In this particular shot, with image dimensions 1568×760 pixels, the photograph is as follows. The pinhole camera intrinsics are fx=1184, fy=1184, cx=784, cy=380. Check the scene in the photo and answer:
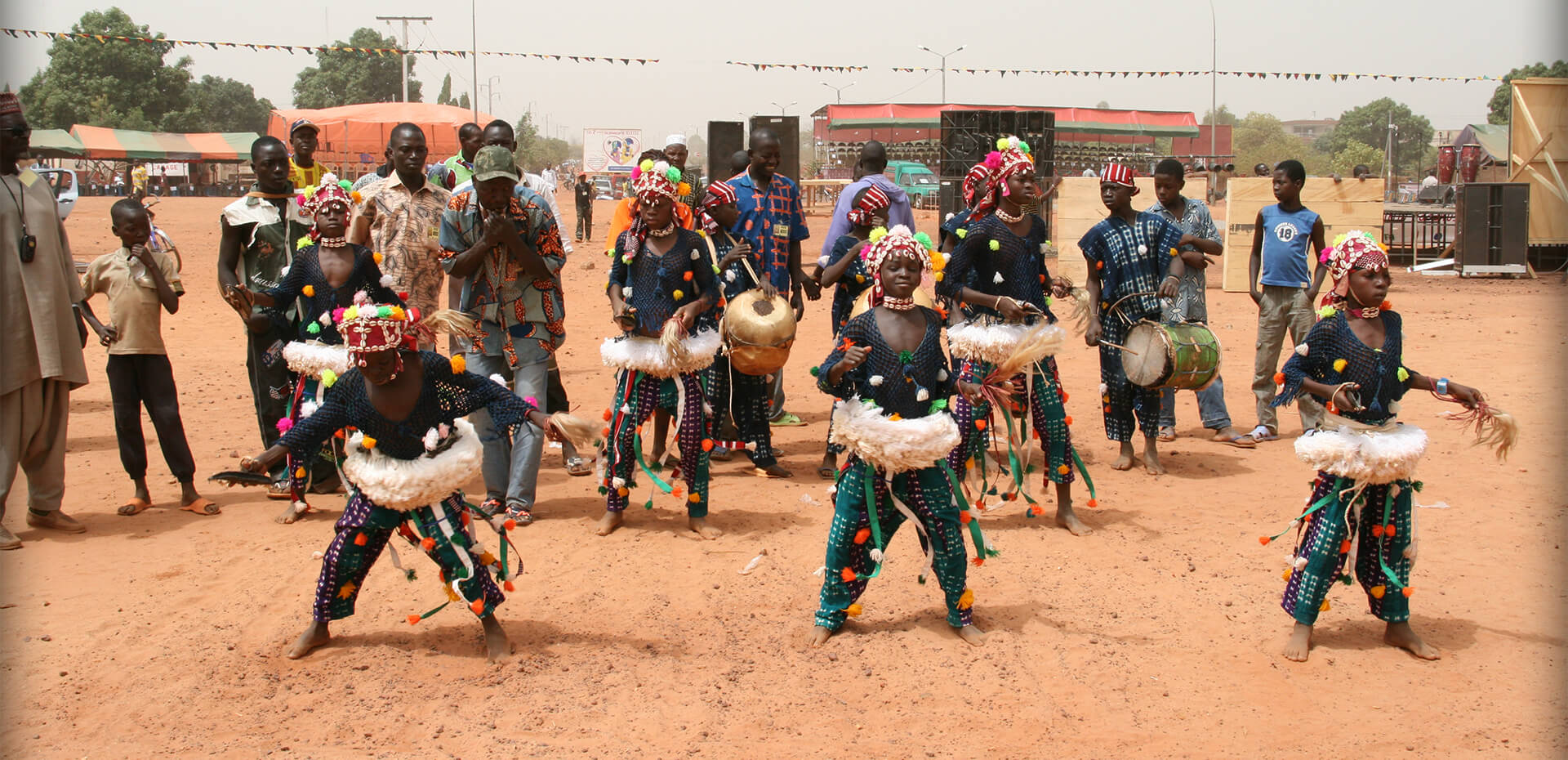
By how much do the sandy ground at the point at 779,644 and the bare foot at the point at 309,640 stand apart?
5 centimetres

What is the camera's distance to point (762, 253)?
838 centimetres

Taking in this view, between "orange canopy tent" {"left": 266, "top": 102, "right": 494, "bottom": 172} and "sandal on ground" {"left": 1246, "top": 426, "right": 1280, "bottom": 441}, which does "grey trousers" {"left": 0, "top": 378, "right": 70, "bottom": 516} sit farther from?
"orange canopy tent" {"left": 266, "top": 102, "right": 494, "bottom": 172}

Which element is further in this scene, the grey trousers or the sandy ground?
the grey trousers

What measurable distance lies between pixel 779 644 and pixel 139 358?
4.64 meters

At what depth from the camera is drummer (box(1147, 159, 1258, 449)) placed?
844cm

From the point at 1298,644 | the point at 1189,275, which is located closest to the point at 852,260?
the point at 1189,275

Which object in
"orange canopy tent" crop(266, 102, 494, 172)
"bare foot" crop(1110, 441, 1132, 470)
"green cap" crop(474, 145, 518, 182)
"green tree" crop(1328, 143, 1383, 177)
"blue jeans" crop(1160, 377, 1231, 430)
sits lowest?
"bare foot" crop(1110, 441, 1132, 470)

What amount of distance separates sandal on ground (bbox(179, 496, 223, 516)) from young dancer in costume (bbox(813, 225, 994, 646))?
4251mm

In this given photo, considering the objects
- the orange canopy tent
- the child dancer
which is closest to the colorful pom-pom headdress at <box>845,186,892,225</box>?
the child dancer

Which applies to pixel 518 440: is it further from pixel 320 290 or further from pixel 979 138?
pixel 979 138

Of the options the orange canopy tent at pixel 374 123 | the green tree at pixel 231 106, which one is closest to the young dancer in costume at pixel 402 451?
the orange canopy tent at pixel 374 123

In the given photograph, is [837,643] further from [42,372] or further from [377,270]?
[42,372]

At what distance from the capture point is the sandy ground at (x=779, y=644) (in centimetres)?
438

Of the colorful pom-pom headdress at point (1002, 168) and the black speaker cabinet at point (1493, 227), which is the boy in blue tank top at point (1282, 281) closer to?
the colorful pom-pom headdress at point (1002, 168)
